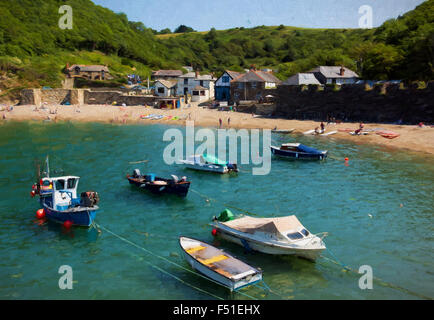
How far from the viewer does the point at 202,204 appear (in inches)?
1214

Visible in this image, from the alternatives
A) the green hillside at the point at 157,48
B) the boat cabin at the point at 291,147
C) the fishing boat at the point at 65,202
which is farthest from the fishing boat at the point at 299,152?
the green hillside at the point at 157,48

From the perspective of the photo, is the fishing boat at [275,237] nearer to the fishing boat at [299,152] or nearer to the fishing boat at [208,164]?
the fishing boat at [208,164]

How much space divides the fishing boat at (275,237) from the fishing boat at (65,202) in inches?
349

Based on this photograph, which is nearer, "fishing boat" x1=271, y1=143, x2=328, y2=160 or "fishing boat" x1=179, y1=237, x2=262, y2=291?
"fishing boat" x1=179, y1=237, x2=262, y2=291

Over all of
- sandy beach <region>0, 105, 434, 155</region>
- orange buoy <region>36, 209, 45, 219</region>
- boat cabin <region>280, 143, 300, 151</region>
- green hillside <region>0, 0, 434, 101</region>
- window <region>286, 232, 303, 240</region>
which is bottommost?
orange buoy <region>36, 209, 45, 219</region>

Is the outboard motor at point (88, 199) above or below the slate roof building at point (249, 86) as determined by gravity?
below

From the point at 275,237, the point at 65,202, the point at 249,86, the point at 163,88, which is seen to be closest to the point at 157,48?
the point at 163,88

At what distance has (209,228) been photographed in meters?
25.8

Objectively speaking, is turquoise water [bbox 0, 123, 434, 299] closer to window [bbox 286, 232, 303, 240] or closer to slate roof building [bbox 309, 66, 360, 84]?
window [bbox 286, 232, 303, 240]

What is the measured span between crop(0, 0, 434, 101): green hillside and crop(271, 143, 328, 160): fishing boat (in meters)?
34.1

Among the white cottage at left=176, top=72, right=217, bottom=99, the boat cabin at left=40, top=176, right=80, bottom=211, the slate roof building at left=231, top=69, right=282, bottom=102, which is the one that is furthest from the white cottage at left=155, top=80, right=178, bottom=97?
the boat cabin at left=40, top=176, right=80, bottom=211

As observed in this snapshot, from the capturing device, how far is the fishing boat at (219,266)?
58.8 feet

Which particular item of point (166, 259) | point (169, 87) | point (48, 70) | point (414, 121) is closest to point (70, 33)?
point (48, 70)

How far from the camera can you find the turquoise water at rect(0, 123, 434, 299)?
19062 millimetres
